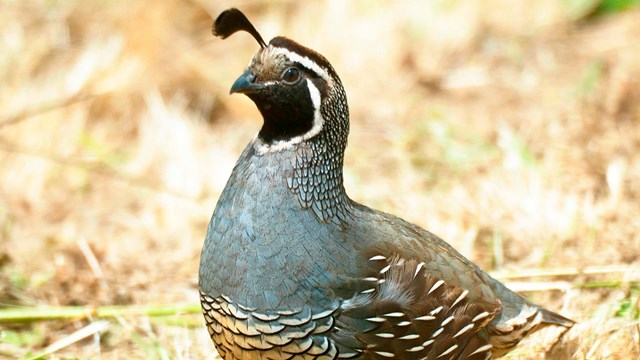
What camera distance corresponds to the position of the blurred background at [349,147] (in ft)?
15.4

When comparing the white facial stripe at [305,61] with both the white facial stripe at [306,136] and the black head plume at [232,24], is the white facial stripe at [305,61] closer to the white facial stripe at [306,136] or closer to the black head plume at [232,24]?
the white facial stripe at [306,136]

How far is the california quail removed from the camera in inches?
131

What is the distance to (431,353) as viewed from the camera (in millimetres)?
3580

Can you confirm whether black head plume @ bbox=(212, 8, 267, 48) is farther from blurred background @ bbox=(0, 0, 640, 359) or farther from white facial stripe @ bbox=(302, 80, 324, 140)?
blurred background @ bbox=(0, 0, 640, 359)

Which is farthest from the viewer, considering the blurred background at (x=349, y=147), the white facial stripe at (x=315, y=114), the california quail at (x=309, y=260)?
the blurred background at (x=349, y=147)

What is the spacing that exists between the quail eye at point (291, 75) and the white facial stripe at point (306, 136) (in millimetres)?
45

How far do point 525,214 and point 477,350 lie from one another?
1743mm

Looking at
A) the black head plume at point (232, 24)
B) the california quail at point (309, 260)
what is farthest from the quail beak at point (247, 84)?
the black head plume at point (232, 24)

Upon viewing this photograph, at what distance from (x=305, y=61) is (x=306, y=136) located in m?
0.27

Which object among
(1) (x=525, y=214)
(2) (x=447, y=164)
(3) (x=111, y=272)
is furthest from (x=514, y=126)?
(3) (x=111, y=272)

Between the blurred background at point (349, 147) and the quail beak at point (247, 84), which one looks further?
the blurred background at point (349, 147)

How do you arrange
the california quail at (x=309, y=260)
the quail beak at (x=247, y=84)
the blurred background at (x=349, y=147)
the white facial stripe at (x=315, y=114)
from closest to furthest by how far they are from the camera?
1. the california quail at (x=309, y=260)
2. the quail beak at (x=247, y=84)
3. the white facial stripe at (x=315, y=114)
4. the blurred background at (x=349, y=147)

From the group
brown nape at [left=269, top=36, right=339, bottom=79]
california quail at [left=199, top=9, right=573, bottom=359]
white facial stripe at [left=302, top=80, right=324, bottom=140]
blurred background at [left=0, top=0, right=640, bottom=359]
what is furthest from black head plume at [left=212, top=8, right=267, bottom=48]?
blurred background at [left=0, top=0, right=640, bottom=359]

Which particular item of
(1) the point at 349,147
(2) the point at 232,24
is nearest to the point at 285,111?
(2) the point at 232,24
